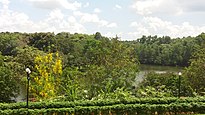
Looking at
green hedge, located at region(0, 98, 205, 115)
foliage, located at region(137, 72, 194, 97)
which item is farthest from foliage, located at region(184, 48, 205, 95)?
green hedge, located at region(0, 98, 205, 115)

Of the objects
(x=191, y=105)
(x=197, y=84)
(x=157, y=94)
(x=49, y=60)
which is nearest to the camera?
(x=191, y=105)

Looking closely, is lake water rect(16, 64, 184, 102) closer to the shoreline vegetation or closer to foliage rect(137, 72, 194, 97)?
foliage rect(137, 72, 194, 97)

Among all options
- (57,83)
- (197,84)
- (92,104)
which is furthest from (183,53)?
(92,104)

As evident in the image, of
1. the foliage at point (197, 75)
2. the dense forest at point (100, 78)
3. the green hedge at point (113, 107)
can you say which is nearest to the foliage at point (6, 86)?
the dense forest at point (100, 78)

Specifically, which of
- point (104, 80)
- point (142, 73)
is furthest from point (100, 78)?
point (142, 73)

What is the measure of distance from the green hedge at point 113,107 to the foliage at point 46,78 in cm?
363

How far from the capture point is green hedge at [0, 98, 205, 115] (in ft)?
50.8

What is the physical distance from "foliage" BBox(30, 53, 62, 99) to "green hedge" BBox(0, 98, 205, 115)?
363 cm

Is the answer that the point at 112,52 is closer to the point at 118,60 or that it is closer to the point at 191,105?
the point at 118,60

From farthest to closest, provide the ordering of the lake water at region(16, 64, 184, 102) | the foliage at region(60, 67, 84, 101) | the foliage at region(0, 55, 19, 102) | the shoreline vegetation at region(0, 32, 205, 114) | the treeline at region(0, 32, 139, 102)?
the lake water at region(16, 64, 184, 102)
the foliage at region(0, 55, 19, 102)
the treeline at region(0, 32, 139, 102)
the shoreline vegetation at region(0, 32, 205, 114)
the foliage at region(60, 67, 84, 101)

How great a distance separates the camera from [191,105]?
648 inches

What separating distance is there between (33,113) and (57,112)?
103cm

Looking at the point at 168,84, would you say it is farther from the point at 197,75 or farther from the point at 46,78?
the point at 46,78

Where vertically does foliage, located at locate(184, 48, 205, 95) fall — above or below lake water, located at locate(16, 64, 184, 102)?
above
